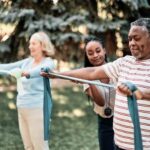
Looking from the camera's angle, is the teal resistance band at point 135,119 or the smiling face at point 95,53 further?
the smiling face at point 95,53

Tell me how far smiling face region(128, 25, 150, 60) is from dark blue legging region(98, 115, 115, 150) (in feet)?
3.20

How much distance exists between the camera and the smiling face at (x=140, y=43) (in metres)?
2.50

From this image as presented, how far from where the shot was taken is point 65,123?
7.22 metres

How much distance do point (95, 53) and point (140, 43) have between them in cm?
86

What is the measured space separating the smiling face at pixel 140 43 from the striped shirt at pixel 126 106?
4 centimetres

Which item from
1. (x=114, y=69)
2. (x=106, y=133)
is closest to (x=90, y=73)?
(x=114, y=69)

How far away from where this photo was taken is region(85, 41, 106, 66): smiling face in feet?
10.9

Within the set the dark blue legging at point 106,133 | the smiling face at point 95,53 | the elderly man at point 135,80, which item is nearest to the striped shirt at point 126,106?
the elderly man at point 135,80

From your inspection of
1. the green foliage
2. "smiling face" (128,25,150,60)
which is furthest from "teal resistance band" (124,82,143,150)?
the green foliage

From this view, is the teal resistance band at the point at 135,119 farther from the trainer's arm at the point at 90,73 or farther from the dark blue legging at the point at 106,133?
the dark blue legging at the point at 106,133

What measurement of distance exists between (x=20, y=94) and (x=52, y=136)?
2315 millimetres

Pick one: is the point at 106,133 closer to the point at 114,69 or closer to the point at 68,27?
the point at 114,69

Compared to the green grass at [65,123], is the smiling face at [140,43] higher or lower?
higher

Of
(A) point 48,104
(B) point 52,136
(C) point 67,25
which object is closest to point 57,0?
(C) point 67,25
